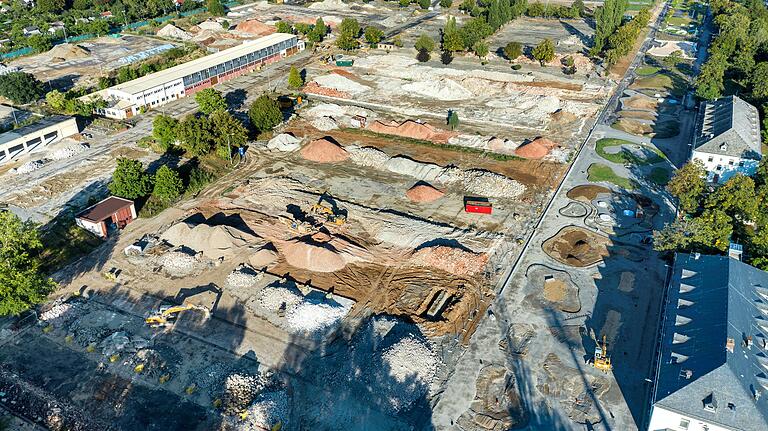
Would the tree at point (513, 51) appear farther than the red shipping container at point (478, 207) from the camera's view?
Yes

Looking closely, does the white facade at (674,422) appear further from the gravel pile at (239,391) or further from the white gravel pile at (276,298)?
the white gravel pile at (276,298)

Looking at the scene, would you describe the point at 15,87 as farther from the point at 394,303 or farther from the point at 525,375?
the point at 525,375

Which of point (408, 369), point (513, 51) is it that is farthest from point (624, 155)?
point (408, 369)

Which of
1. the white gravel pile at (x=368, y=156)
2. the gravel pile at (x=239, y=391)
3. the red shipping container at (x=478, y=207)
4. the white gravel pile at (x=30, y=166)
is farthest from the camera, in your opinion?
the white gravel pile at (x=368, y=156)

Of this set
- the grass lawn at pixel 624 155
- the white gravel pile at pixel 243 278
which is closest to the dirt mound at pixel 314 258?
the white gravel pile at pixel 243 278

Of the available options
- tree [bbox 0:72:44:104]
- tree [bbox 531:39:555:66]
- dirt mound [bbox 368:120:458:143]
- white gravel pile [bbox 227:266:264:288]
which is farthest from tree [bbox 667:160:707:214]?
tree [bbox 0:72:44:104]

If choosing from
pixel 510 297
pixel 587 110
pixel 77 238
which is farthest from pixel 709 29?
pixel 77 238
